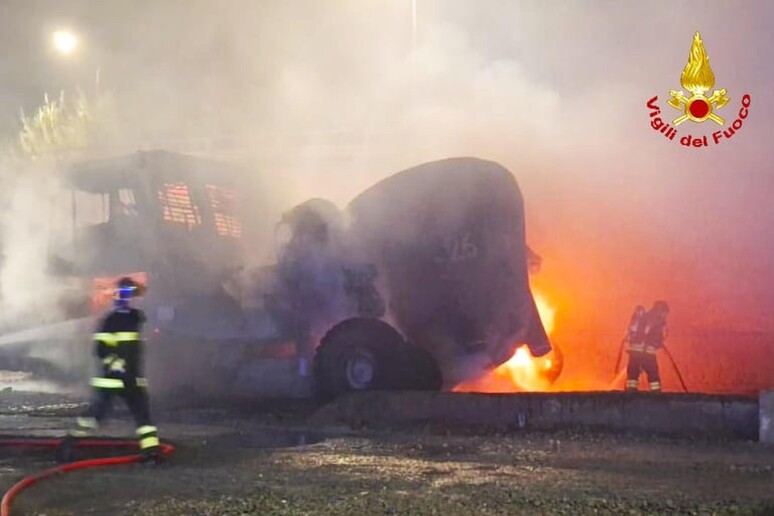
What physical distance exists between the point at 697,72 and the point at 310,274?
5.37 m

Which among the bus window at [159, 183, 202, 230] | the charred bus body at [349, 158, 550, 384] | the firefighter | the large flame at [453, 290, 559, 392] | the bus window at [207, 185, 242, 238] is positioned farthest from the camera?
the bus window at [207, 185, 242, 238]

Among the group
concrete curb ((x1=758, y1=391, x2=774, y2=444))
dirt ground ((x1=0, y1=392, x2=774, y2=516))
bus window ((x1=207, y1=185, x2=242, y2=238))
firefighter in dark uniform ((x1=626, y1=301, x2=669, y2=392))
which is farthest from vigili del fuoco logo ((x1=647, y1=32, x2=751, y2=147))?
dirt ground ((x1=0, y1=392, x2=774, y2=516))

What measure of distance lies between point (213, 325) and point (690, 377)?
529 cm

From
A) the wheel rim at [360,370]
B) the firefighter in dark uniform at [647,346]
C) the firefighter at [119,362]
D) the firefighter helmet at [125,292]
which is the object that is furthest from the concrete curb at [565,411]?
the firefighter helmet at [125,292]

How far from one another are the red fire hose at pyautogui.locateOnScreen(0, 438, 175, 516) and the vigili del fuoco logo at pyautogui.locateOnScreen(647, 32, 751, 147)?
7.33 meters

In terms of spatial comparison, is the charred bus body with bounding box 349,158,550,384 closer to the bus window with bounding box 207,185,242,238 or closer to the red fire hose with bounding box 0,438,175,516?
the bus window with bounding box 207,185,242,238

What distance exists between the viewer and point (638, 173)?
11.1 meters

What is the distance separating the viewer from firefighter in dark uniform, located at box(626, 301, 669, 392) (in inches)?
362

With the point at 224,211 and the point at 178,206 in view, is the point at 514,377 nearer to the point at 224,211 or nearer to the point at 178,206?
the point at 224,211

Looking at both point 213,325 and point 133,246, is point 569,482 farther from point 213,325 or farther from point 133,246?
point 133,246

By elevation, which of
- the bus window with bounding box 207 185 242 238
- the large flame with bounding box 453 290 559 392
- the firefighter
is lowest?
the large flame with bounding box 453 290 559 392

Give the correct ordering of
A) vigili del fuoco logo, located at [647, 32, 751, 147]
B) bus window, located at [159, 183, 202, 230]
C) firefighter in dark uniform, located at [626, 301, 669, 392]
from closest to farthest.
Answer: firefighter in dark uniform, located at [626, 301, 669, 392] → bus window, located at [159, 183, 202, 230] → vigili del fuoco logo, located at [647, 32, 751, 147]

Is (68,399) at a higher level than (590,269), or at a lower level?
lower

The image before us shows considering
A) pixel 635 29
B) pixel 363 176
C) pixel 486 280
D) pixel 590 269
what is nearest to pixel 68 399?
pixel 363 176
